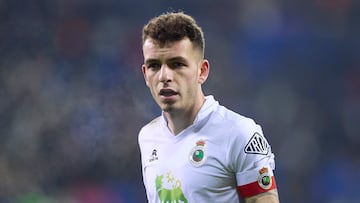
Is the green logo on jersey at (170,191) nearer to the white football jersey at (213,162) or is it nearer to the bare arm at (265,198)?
the white football jersey at (213,162)

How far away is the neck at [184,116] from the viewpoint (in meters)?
2.19

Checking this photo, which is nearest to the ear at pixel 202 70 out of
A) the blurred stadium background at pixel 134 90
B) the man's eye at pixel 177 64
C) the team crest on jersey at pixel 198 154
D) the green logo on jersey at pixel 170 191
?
the man's eye at pixel 177 64

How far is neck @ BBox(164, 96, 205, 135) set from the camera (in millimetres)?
2186

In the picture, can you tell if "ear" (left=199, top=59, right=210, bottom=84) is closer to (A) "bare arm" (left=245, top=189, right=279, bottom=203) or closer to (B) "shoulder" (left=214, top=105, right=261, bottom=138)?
(B) "shoulder" (left=214, top=105, right=261, bottom=138)

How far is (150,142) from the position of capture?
2391mm

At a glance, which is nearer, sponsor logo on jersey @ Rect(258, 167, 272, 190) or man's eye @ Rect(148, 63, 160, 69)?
sponsor logo on jersey @ Rect(258, 167, 272, 190)

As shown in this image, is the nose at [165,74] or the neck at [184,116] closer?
the nose at [165,74]

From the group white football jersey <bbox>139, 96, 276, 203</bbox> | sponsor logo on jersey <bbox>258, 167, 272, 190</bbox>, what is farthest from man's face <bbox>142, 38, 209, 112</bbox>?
sponsor logo on jersey <bbox>258, 167, 272, 190</bbox>

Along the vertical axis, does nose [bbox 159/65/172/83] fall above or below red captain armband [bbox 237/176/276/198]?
above

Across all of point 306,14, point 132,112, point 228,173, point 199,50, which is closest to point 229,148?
point 228,173

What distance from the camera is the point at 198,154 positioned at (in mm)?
2105

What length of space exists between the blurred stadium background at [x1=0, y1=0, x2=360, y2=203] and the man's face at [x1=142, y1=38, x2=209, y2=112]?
2575 mm

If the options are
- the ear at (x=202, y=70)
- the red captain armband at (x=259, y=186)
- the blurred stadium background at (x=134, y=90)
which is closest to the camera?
the red captain armband at (x=259, y=186)

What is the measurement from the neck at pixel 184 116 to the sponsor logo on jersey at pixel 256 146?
0.85 feet
